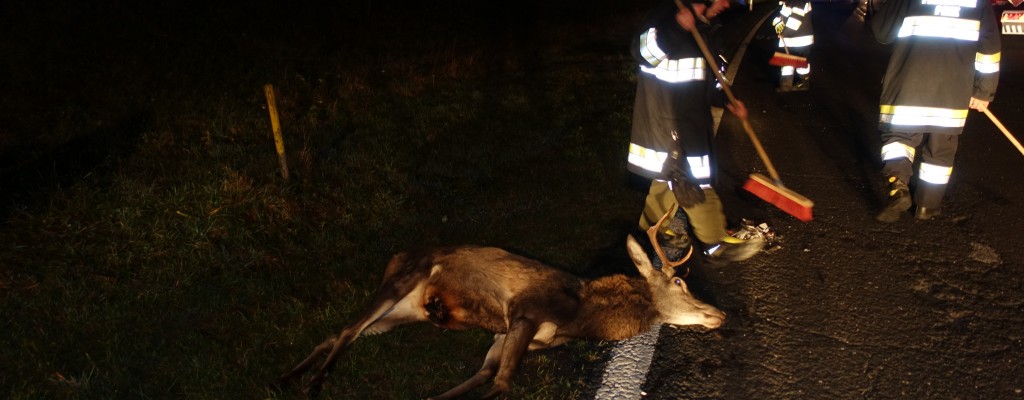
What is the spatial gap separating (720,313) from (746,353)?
0.26m

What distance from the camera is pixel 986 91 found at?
211 inches

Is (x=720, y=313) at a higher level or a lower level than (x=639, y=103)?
lower

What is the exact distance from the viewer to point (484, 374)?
12.0ft

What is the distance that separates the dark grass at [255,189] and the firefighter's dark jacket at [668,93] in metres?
→ 0.84

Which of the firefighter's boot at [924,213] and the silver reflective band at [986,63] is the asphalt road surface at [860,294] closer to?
the firefighter's boot at [924,213]

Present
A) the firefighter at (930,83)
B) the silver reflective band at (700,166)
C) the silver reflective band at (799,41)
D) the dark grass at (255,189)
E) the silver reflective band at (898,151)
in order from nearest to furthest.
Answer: the dark grass at (255,189)
the silver reflective band at (700,166)
the firefighter at (930,83)
the silver reflective band at (898,151)
the silver reflective band at (799,41)

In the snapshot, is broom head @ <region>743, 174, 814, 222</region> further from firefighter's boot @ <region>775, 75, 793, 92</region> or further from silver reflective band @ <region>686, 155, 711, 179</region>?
firefighter's boot @ <region>775, 75, 793, 92</region>

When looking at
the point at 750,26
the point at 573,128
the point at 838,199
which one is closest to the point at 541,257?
the point at 838,199

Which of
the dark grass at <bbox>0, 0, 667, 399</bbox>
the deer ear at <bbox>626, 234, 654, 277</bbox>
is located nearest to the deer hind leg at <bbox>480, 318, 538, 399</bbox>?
the dark grass at <bbox>0, 0, 667, 399</bbox>

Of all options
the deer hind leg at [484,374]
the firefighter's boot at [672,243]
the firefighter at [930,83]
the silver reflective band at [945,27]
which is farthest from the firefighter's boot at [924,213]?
the deer hind leg at [484,374]

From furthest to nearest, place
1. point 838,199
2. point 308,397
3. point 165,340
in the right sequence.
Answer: point 838,199 → point 165,340 → point 308,397

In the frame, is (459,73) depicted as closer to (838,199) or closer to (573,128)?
(573,128)

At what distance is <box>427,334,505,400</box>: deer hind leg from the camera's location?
3.55 meters

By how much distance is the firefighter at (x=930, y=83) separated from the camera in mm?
5004
